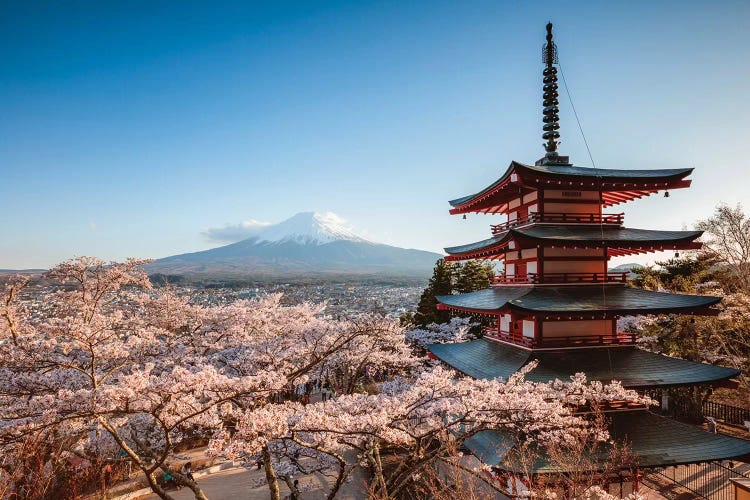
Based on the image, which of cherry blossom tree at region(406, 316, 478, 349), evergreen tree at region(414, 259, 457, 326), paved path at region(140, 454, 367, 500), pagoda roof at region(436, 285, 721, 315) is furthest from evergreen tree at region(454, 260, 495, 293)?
paved path at region(140, 454, 367, 500)

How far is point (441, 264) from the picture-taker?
2416 cm

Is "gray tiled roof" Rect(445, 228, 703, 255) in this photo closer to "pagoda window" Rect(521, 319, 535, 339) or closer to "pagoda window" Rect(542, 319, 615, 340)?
"pagoda window" Rect(542, 319, 615, 340)

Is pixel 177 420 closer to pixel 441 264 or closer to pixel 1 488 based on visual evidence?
pixel 1 488

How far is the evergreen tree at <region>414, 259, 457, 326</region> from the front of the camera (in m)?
23.1

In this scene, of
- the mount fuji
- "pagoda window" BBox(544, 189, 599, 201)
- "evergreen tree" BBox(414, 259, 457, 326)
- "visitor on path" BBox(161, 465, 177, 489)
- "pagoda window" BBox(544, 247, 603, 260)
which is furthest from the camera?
→ the mount fuji

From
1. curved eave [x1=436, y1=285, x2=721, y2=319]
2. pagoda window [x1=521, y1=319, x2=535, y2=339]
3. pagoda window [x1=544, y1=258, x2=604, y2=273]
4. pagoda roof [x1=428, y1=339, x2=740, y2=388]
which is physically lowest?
pagoda roof [x1=428, y1=339, x2=740, y2=388]

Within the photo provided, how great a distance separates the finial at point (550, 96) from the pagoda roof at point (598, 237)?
2.77 m

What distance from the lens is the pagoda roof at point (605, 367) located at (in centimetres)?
887

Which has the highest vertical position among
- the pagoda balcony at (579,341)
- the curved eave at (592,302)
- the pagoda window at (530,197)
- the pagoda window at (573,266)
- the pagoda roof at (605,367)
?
the pagoda window at (530,197)

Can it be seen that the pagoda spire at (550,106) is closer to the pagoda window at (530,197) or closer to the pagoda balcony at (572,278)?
the pagoda window at (530,197)

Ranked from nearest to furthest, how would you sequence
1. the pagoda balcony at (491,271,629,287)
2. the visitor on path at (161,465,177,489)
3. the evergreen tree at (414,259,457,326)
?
the pagoda balcony at (491,271,629,287)
the visitor on path at (161,465,177,489)
the evergreen tree at (414,259,457,326)

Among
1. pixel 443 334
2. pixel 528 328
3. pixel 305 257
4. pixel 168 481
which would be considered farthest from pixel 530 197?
pixel 305 257

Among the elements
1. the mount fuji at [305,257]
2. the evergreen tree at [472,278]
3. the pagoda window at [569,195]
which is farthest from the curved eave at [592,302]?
the mount fuji at [305,257]

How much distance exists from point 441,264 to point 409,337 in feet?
19.7
